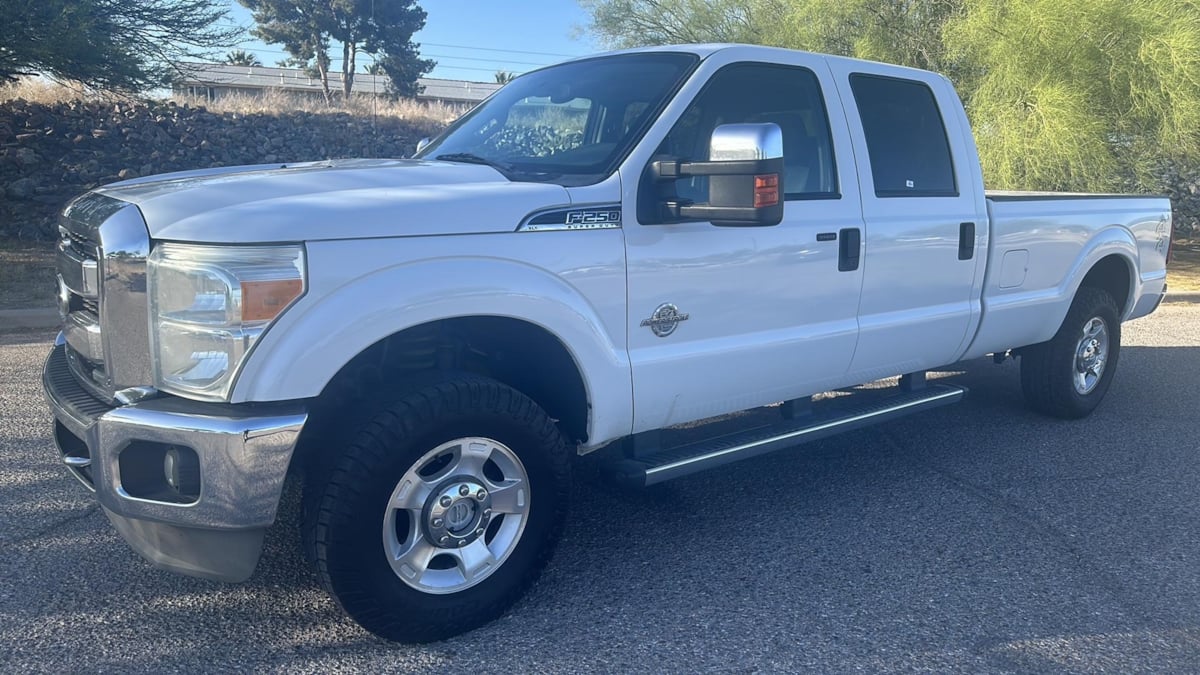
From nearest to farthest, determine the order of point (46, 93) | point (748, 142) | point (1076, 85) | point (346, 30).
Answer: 1. point (748, 142)
2. point (1076, 85)
3. point (46, 93)
4. point (346, 30)

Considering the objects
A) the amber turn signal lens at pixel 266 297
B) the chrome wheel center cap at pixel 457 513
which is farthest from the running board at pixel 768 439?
the amber turn signal lens at pixel 266 297

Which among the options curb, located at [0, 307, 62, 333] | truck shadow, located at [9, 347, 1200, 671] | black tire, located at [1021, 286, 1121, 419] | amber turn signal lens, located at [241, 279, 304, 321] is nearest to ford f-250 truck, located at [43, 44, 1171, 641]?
amber turn signal lens, located at [241, 279, 304, 321]

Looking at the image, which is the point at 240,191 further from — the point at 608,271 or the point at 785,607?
the point at 785,607

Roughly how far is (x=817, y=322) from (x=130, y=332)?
2.72 meters

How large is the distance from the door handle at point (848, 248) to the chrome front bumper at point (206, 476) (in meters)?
2.47

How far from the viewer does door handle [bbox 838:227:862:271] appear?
163 inches

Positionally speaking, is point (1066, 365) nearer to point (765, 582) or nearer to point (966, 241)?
point (966, 241)

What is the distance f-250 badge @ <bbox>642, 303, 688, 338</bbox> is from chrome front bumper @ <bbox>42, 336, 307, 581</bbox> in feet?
4.43

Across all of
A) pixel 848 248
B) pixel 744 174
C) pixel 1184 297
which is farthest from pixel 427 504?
pixel 1184 297

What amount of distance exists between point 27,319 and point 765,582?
7.83m

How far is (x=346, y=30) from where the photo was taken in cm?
4091

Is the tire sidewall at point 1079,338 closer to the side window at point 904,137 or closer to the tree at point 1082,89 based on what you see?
the side window at point 904,137

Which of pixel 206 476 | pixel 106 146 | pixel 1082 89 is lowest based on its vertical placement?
pixel 206 476

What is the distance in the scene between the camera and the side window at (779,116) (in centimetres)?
381
